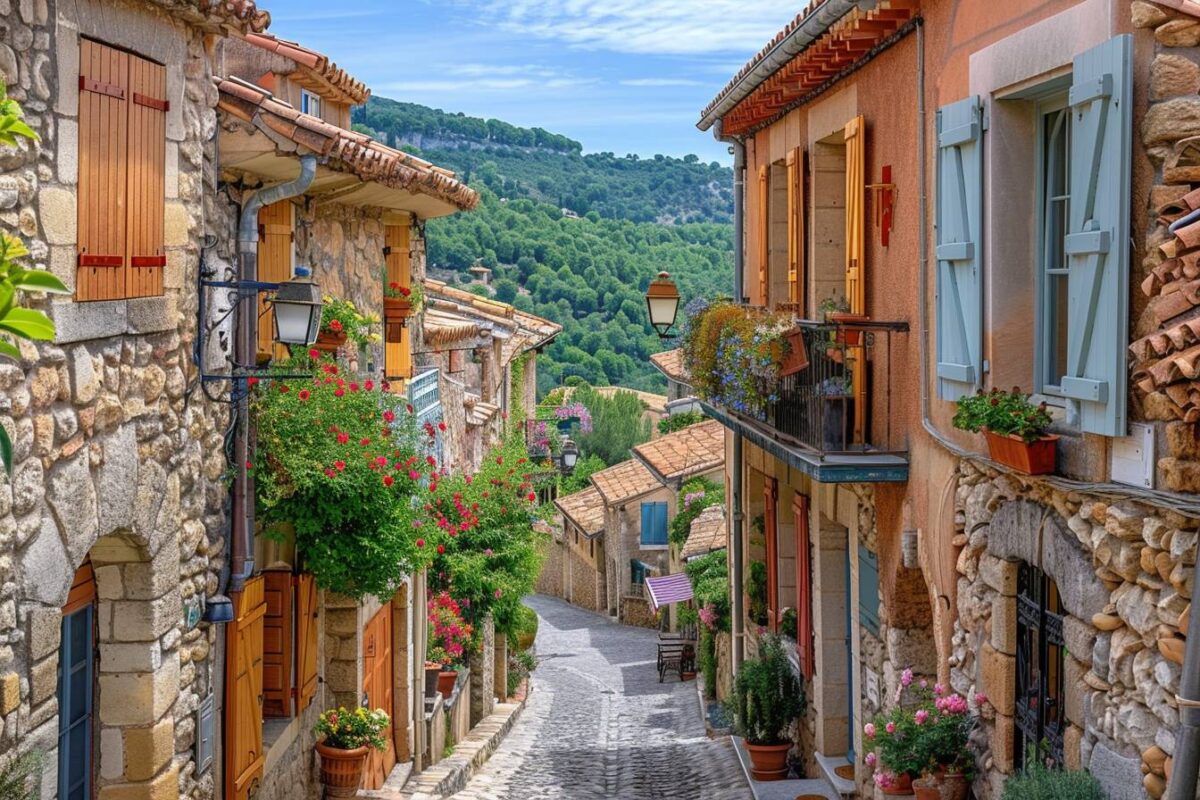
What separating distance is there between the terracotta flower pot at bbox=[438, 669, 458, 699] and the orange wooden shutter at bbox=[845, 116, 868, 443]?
7.92m

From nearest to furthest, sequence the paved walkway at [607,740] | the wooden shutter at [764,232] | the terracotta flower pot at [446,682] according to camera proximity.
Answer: the wooden shutter at [764,232] → the paved walkway at [607,740] → the terracotta flower pot at [446,682]

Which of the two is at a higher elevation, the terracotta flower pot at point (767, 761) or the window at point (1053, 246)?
the window at point (1053, 246)

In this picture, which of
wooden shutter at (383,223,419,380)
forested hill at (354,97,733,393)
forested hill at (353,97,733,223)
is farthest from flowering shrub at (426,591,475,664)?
forested hill at (353,97,733,223)

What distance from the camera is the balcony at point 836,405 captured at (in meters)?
8.45

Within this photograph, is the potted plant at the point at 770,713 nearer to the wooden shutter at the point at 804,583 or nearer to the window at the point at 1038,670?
the wooden shutter at the point at 804,583

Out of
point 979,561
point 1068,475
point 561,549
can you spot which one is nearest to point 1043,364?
point 1068,475

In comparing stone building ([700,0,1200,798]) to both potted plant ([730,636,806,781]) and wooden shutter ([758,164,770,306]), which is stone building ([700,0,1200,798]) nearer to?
potted plant ([730,636,806,781])

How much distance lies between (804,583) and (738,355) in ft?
8.65

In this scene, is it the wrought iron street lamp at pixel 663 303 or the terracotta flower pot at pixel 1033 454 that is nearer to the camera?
the terracotta flower pot at pixel 1033 454

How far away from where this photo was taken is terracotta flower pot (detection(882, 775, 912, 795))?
24.6ft

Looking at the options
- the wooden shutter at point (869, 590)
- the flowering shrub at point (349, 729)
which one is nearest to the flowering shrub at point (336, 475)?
the flowering shrub at point (349, 729)

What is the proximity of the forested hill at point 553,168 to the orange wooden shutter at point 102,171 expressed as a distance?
74.1 m

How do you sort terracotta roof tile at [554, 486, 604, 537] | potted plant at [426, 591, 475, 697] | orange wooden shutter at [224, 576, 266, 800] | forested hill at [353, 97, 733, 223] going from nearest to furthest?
1. orange wooden shutter at [224, 576, 266, 800]
2. potted plant at [426, 591, 475, 697]
3. terracotta roof tile at [554, 486, 604, 537]
4. forested hill at [353, 97, 733, 223]

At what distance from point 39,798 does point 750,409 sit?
20.9ft
